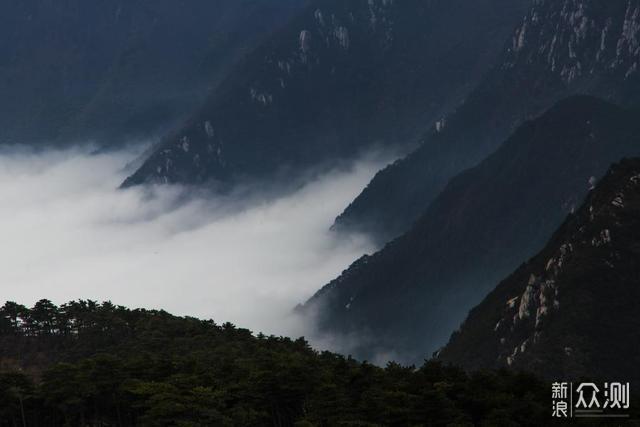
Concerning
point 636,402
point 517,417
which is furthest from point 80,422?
point 636,402

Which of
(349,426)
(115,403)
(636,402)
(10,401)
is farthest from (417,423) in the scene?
(10,401)

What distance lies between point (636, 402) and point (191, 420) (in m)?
57.3

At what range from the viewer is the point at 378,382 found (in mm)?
157625

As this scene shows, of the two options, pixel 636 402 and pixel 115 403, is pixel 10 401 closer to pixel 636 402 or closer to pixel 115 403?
pixel 115 403

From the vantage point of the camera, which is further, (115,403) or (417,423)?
(115,403)

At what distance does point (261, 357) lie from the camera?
17325 centimetres

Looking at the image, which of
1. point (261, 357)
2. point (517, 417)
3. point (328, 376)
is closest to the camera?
point (517, 417)

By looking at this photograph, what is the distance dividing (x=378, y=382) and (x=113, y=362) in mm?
34752

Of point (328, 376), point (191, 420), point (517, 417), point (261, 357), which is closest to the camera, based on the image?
point (191, 420)

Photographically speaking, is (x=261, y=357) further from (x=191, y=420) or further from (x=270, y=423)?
(x=191, y=420)

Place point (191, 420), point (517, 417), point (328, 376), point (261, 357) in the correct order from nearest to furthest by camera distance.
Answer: point (191, 420) → point (517, 417) → point (328, 376) → point (261, 357)

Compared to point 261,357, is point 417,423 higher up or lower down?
lower down

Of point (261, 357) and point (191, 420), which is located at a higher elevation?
point (261, 357)

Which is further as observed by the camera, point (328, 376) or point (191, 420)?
point (328, 376)
